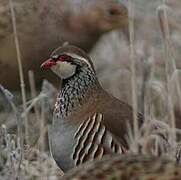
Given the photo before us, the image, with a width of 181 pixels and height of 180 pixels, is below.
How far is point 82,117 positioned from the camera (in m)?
5.71

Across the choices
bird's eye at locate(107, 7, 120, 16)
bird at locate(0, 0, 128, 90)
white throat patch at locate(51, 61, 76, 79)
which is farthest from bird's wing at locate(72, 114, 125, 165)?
bird's eye at locate(107, 7, 120, 16)

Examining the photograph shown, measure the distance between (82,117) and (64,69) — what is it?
346mm

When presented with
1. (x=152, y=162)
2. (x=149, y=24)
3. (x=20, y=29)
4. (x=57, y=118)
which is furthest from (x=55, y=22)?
(x=152, y=162)

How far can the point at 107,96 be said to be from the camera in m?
5.89

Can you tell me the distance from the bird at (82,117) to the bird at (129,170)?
225 centimetres

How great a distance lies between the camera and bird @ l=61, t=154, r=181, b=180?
305cm

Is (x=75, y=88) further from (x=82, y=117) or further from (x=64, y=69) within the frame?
(x=82, y=117)

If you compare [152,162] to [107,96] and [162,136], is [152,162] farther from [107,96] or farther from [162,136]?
[107,96]

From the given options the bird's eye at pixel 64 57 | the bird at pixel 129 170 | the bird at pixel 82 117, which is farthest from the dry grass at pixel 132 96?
the bird at pixel 129 170

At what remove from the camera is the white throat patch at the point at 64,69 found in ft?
19.2

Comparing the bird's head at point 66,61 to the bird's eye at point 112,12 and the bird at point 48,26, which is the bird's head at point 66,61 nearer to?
the bird at point 48,26

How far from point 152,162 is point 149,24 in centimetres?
592

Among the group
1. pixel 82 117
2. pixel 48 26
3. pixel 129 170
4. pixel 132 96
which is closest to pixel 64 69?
pixel 82 117

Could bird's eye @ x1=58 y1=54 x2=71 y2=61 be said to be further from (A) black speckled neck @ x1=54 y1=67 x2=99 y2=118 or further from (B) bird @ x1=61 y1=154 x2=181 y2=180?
(B) bird @ x1=61 y1=154 x2=181 y2=180
